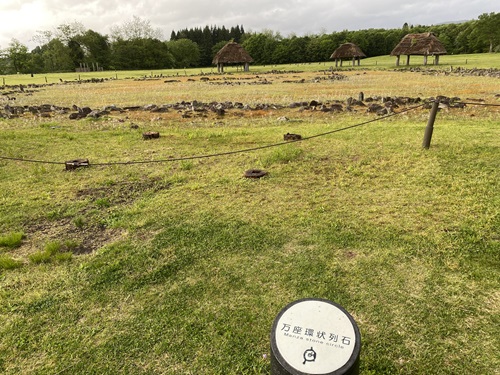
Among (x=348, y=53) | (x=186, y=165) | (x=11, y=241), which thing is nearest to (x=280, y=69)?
(x=348, y=53)

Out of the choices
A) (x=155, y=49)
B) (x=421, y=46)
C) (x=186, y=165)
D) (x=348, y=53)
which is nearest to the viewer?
(x=186, y=165)

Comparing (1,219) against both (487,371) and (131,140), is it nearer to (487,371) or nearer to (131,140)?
(131,140)

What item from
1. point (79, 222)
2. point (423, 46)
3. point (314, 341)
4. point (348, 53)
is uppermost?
point (348, 53)

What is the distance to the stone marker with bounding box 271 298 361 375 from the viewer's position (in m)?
2.05

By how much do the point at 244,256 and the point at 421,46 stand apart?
155 feet

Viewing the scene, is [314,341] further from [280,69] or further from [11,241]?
[280,69]

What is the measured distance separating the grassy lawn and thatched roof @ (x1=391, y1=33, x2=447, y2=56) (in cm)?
3958

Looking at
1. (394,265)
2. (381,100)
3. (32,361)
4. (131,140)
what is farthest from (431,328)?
(381,100)

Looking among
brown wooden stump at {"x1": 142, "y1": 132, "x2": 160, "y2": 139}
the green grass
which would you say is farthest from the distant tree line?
brown wooden stump at {"x1": 142, "y1": 132, "x2": 160, "y2": 139}

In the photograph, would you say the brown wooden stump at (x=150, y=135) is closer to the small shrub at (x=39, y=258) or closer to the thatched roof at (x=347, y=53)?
the small shrub at (x=39, y=258)

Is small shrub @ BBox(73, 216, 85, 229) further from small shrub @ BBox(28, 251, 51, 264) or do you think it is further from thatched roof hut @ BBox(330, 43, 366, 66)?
thatched roof hut @ BBox(330, 43, 366, 66)

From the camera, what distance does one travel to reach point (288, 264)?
4109mm

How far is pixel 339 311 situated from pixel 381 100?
1503 centimetres

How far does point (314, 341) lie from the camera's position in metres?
2.18
